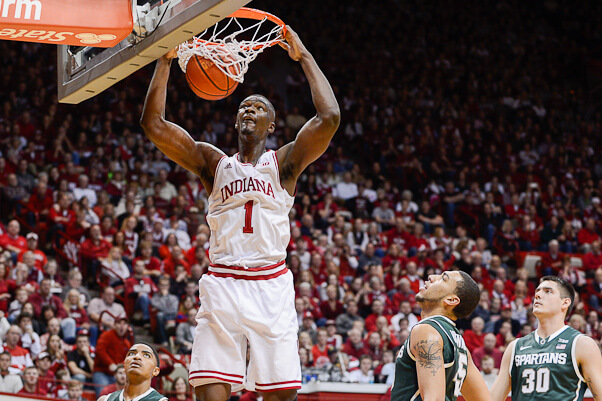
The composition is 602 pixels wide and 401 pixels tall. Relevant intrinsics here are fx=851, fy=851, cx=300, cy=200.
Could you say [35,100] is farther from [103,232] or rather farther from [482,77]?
[482,77]

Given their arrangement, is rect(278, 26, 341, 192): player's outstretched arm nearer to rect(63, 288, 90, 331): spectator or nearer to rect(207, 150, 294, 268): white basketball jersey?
rect(207, 150, 294, 268): white basketball jersey

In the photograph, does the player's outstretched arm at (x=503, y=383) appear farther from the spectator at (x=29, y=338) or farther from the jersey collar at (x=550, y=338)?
the spectator at (x=29, y=338)

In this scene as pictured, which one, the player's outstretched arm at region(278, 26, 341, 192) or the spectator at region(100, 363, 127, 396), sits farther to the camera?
the spectator at region(100, 363, 127, 396)

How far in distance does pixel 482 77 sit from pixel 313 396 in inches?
527

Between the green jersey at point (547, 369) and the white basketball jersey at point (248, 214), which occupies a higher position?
the white basketball jersey at point (248, 214)

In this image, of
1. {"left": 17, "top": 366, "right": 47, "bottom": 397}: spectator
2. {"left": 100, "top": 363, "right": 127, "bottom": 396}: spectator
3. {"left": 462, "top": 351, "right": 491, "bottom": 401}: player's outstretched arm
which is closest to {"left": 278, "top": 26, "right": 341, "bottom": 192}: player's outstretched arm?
{"left": 462, "top": 351, "right": 491, "bottom": 401}: player's outstretched arm

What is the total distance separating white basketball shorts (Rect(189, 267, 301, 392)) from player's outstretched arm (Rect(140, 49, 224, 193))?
0.59 m

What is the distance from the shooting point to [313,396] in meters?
7.94

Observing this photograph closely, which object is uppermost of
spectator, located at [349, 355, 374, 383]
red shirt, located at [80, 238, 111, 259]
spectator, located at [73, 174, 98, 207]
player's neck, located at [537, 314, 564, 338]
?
spectator, located at [73, 174, 98, 207]

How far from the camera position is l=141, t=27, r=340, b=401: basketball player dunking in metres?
3.98

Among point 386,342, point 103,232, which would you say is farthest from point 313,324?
point 103,232

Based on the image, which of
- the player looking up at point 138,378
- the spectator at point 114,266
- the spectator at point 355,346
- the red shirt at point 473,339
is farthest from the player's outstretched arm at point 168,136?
the red shirt at point 473,339

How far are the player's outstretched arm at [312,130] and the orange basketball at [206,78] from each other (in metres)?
0.46

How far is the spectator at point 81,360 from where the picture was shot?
9062 mm
